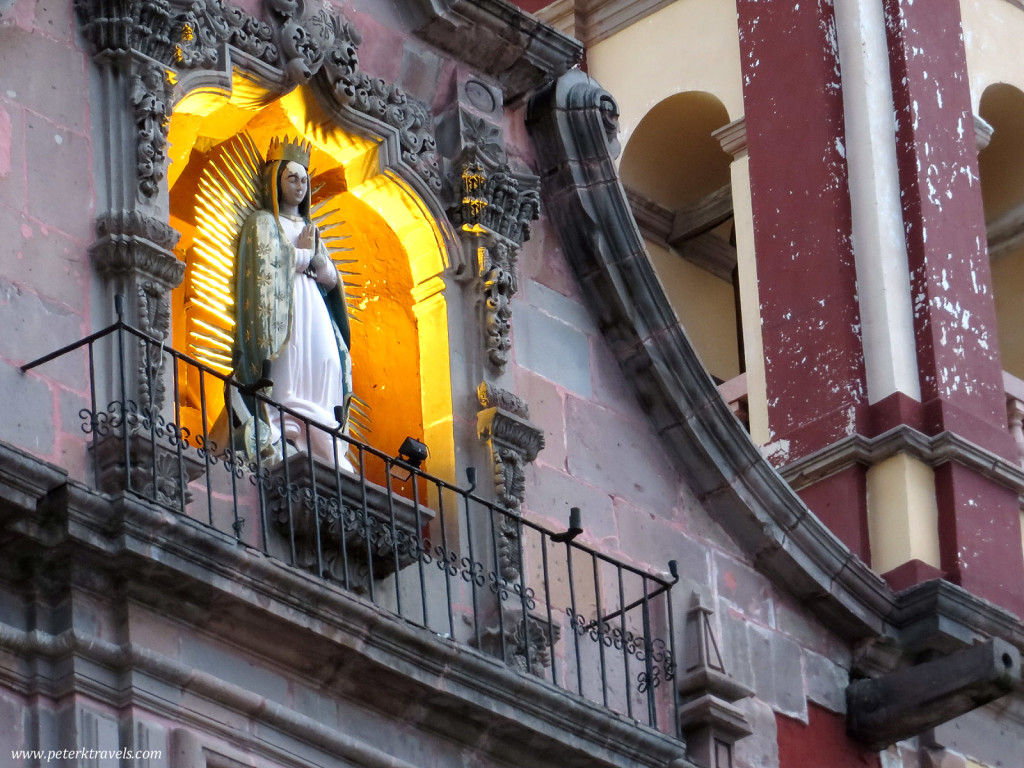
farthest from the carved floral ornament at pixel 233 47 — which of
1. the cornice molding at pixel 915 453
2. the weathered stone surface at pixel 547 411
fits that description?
the cornice molding at pixel 915 453

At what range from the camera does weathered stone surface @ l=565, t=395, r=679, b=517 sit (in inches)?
559

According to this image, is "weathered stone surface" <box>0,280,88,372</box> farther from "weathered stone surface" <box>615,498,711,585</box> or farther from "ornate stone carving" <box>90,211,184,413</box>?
"weathered stone surface" <box>615,498,711,585</box>

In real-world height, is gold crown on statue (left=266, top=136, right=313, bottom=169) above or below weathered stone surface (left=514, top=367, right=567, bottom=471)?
above

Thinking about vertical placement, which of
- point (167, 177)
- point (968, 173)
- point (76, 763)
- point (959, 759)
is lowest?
point (76, 763)

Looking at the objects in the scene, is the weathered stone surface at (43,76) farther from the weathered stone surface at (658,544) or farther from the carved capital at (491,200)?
the weathered stone surface at (658,544)

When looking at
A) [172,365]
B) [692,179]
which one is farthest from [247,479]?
[692,179]

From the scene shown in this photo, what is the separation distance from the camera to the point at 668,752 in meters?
13.0

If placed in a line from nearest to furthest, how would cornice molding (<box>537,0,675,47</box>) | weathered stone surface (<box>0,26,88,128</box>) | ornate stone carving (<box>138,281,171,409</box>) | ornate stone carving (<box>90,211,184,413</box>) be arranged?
1. ornate stone carving (<box>138,281,171,409</box>)
2. ornate stone carving (<box>90,211,184,413</box>)
3. weathered stone surface (<box>0,26,88,128</box>)
4. cornice molding (<box>537,0,675,47</box>)

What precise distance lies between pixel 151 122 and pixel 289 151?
1096 millimetres

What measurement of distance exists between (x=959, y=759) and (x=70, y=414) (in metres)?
4.72

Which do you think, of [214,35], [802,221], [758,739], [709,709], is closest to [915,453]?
[802,221]

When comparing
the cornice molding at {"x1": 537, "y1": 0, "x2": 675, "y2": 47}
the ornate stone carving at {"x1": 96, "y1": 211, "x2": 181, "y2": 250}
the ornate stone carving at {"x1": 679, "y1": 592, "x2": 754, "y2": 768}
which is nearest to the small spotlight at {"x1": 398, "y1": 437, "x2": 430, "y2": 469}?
the ornate stone carving at {"x1": 96, "y1": 211, "x2": 181, "y2": 250}

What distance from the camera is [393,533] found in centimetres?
1263

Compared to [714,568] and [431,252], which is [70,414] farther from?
[714,568]
